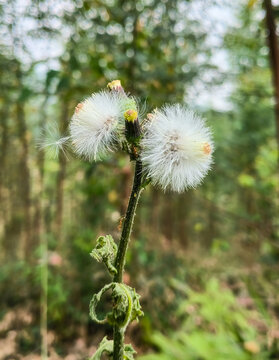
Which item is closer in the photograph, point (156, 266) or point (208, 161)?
point (208, 161)

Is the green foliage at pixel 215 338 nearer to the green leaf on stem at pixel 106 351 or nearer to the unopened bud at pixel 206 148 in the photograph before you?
the green leaf on stem at pixel 106 351

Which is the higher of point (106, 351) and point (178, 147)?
point (178, 147)

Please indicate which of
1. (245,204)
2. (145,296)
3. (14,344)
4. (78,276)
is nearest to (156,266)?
(145,296)

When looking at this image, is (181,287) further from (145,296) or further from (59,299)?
(59,299)

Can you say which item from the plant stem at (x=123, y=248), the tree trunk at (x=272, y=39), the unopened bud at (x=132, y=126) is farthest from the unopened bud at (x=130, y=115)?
the tree trunk at (x=272, y=39)

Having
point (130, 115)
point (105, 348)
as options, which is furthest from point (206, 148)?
point (105, 348)

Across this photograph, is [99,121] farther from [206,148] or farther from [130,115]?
[206,148]

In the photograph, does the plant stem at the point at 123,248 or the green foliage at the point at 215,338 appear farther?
the green foliage at the point at 215,338
